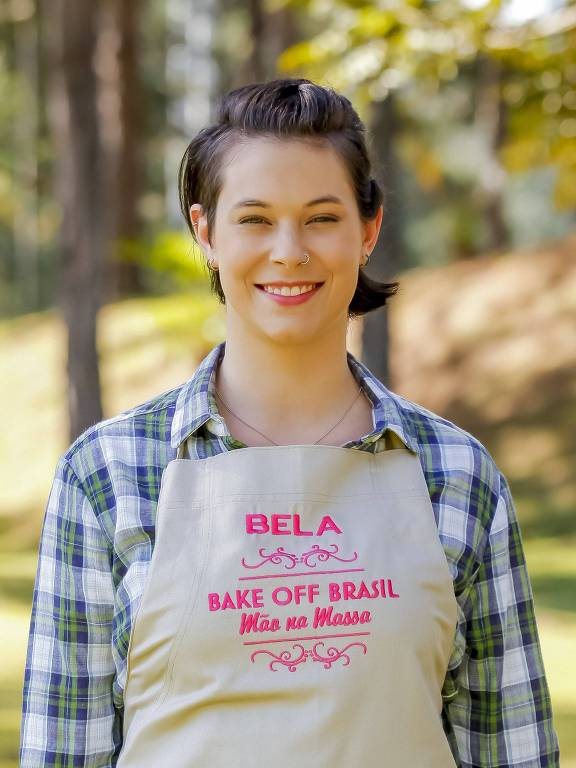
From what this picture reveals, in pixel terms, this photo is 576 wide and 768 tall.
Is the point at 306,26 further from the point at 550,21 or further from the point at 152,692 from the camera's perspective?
the point at 152,692

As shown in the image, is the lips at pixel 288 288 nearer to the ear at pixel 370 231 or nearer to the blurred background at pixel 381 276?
the ear at pixel 370 231

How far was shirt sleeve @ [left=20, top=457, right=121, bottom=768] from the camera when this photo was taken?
5.60 feet

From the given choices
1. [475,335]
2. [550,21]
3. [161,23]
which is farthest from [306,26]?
[550,21]

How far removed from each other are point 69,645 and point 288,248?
2.12ft

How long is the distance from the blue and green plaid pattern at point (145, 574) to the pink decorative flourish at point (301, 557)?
0.55ft

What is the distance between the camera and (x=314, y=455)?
1.76 meters

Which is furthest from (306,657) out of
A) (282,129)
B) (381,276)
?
(381,276)

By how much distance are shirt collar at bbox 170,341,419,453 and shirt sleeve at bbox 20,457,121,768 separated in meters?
0.19

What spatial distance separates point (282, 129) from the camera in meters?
1.79

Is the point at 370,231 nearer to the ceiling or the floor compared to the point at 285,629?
nearer to the ceiling

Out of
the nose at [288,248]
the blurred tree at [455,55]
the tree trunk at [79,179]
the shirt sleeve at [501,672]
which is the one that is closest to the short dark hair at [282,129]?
the nose at [288,248]

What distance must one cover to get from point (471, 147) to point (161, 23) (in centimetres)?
986

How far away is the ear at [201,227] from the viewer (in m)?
1.89

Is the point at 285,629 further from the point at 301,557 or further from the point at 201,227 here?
the point at 201,227
